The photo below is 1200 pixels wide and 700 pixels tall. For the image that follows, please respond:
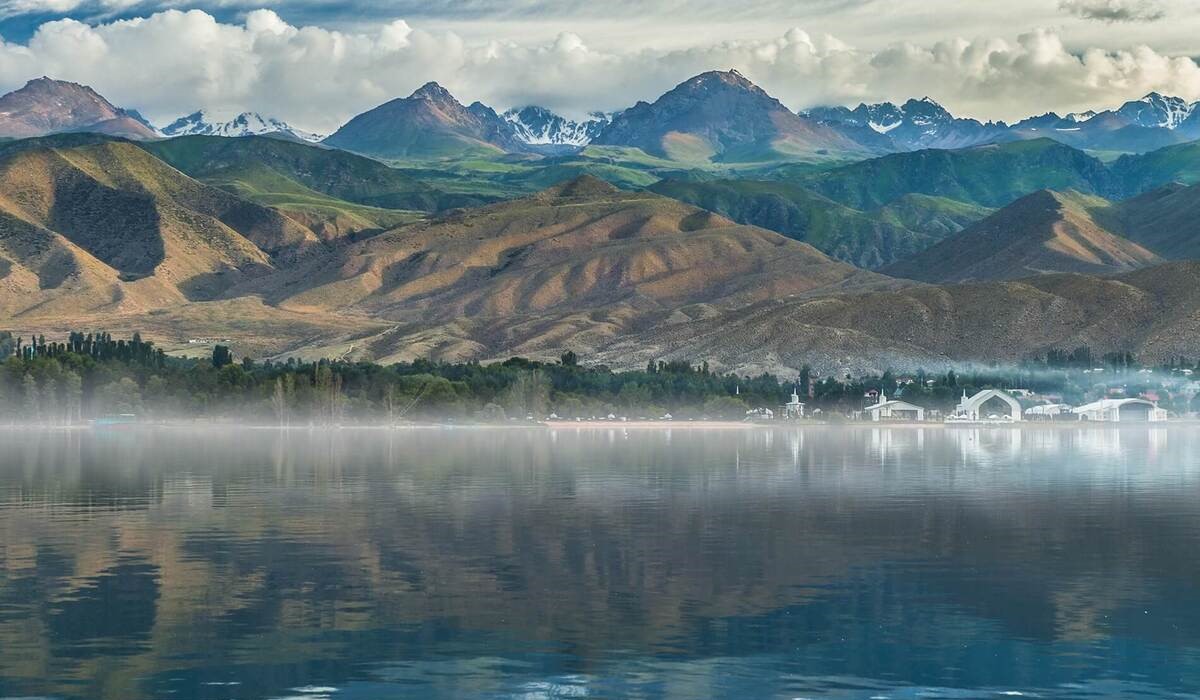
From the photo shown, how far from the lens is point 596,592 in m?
69.8

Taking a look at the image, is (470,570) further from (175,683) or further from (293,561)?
Result: (175,683)

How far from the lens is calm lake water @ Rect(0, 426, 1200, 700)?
174 ft

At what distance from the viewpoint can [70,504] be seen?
4481 inches

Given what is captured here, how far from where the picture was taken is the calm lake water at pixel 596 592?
53094 millimetres

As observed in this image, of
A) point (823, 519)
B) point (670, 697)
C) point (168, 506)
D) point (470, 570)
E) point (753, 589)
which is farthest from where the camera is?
point (168, 506)

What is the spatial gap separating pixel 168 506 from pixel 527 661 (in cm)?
6286

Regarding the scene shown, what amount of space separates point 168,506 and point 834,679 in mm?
70032

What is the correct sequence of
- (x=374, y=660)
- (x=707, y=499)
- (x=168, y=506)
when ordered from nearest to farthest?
(x=374, y=660) < (x=168, y=506) < (x=707, y=499)

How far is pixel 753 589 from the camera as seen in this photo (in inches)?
2790

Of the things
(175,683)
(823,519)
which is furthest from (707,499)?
(175,683)

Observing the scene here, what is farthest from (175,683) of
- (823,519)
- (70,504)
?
(70,504)

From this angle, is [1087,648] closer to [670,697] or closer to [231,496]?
[670,697]

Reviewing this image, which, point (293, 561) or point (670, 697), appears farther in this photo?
point (293, 561)

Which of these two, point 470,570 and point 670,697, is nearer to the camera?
point 670,697
